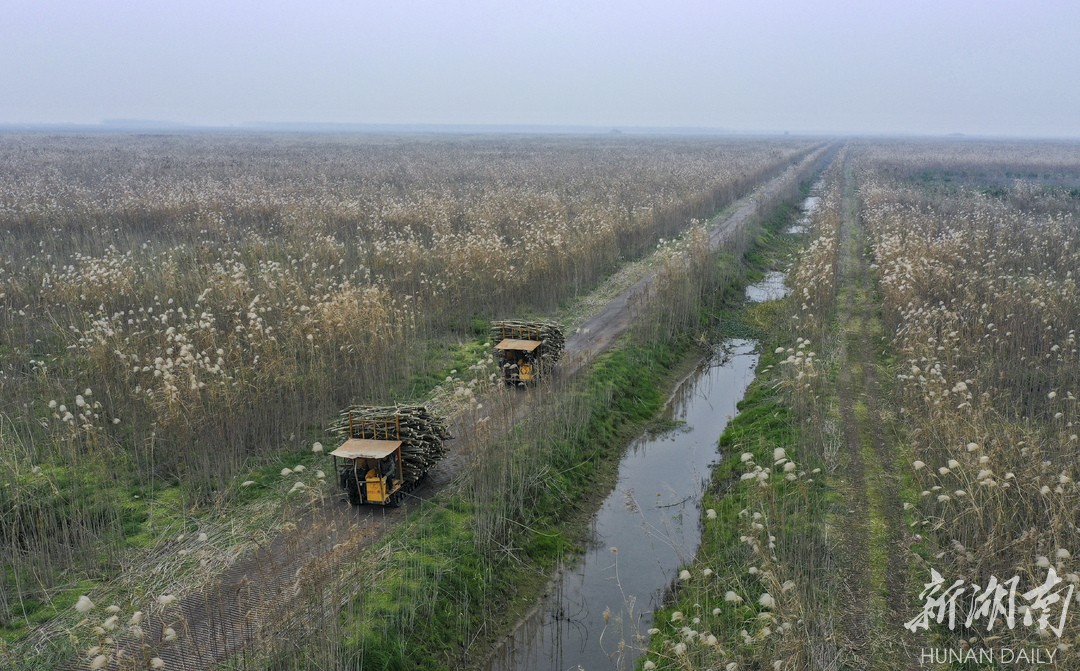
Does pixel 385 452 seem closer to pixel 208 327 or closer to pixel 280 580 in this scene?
pixel 280 580

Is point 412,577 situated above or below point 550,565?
above

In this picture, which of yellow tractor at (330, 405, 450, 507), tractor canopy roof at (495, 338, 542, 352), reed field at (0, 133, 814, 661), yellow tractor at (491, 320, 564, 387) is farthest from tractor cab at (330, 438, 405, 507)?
tractor canopy roof at (495, 338, 542, 352)

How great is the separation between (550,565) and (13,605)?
27.3 feet

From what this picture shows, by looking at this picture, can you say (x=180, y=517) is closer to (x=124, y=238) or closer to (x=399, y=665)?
(x=399, y=665)

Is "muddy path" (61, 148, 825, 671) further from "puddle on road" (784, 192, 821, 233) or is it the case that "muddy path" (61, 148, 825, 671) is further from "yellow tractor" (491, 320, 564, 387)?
"puddle on road" (784, 192, 821, 233)

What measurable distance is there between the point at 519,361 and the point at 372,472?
669 centimetres

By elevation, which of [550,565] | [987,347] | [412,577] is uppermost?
[987,347]

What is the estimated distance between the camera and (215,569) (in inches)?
445

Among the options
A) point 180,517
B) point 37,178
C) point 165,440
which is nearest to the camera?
point 180,517

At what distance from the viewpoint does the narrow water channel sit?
440 inches

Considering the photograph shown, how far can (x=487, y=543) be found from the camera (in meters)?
12.8

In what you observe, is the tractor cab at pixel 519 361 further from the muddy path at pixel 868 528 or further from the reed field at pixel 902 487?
the muddy path at pixel 868 528

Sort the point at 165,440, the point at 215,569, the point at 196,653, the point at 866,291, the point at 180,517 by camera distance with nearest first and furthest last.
A: the point at 196,653 < the point at 215,569 < the point at 180,517 < the point at 165,440 < the point at 866,291

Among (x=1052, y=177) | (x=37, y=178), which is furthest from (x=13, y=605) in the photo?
(x=1052, y=177)
